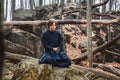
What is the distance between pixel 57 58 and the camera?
5820mm

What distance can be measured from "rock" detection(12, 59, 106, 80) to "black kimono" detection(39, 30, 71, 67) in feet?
0.46

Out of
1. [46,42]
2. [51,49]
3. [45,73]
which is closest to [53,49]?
[51,49]

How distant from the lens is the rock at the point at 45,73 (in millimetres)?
5770

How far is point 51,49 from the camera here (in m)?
5.77

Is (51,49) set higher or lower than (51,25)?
lower

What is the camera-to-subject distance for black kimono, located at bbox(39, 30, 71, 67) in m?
5.78

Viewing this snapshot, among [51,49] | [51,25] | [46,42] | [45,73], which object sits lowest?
[45,73]

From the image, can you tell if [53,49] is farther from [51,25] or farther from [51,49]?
[51,25]

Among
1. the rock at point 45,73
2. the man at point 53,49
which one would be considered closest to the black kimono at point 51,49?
the man at point 53,49

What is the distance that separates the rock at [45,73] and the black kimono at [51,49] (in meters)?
0.14

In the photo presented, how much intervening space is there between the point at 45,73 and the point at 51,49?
0.57m

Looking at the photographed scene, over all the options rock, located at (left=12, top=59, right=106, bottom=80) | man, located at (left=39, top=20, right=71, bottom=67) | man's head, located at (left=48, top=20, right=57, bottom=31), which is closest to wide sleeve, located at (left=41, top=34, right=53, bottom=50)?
man, located at (left=39, top=20, right=71, bottom=67)

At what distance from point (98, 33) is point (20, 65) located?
1525 cm

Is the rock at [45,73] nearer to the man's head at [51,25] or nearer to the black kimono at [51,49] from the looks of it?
the black kimono at [51,49]
